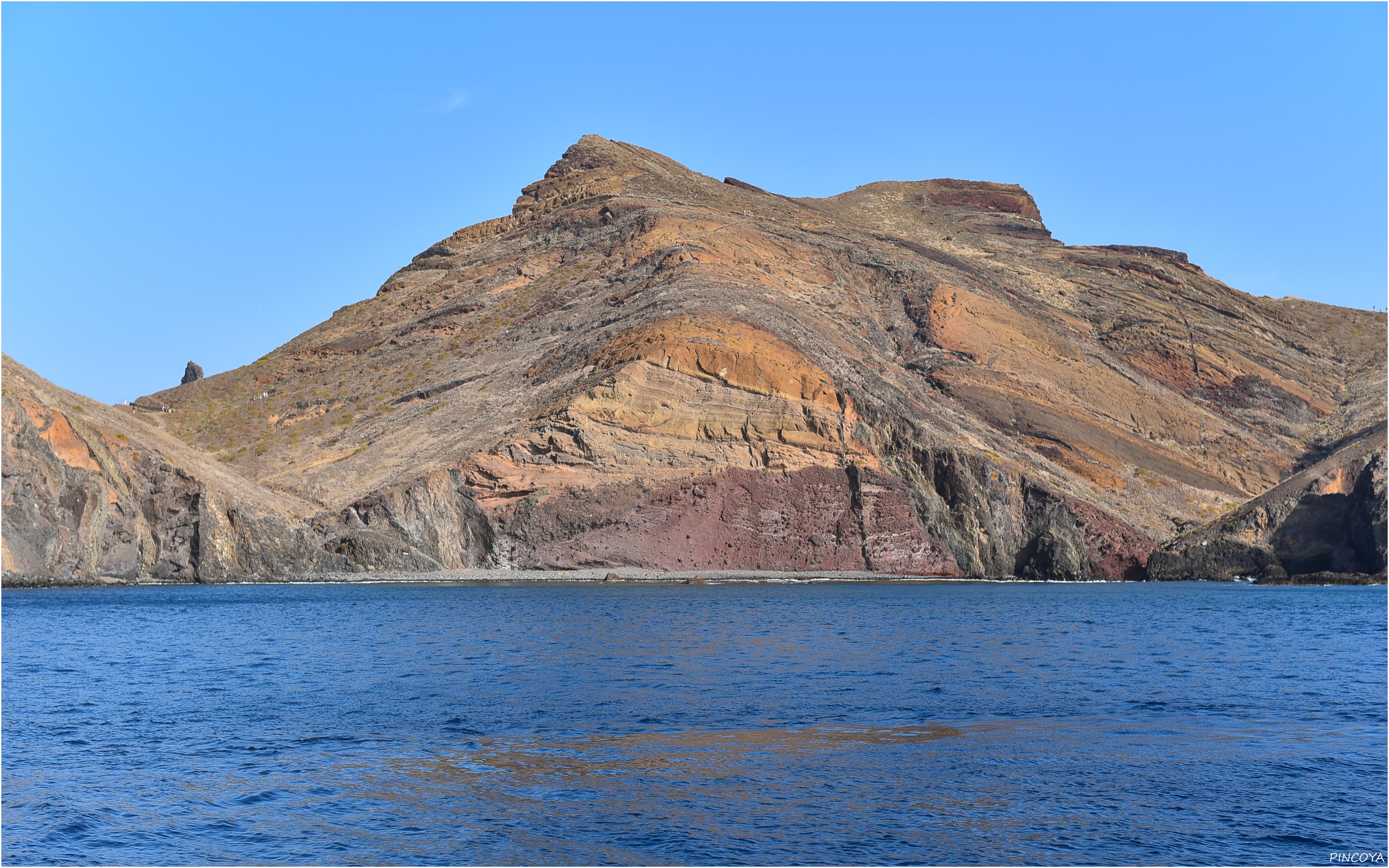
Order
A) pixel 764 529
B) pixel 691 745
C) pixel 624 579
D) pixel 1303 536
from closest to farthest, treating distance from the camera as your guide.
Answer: pixel 691 745
pixel 624 579
pixel 1303 536
pixel 764 529

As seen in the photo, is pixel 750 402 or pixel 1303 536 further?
pixel 750 402

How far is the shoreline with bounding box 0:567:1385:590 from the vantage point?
287 ft

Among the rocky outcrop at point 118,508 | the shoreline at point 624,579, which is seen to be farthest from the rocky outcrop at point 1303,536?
the rocky outcrop at point 118,508

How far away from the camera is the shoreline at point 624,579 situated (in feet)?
287

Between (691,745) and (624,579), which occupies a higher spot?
(624,579)

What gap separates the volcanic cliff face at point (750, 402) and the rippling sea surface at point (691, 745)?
37.1m

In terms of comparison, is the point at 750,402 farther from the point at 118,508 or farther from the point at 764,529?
the point at 118,508

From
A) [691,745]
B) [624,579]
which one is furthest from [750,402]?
[691,745]

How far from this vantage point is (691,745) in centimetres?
2609

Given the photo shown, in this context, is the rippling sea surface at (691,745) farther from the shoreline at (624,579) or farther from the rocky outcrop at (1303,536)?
the rocky outcrop at (1303,536)

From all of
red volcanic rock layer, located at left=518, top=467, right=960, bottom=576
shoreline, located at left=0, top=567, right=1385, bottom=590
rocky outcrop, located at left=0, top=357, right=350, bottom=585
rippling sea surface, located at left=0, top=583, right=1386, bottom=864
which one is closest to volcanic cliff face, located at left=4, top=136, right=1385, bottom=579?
red volcanic rock layer, located at left=518, top=467, right=960, bottom=576

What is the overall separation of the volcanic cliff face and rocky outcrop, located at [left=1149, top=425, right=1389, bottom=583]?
4.61 meters

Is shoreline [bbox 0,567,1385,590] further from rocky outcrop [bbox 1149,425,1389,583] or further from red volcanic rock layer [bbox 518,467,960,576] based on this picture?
rocky outcrop [bbox 1149,425,1389,583]

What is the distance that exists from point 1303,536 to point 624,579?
162 feet
